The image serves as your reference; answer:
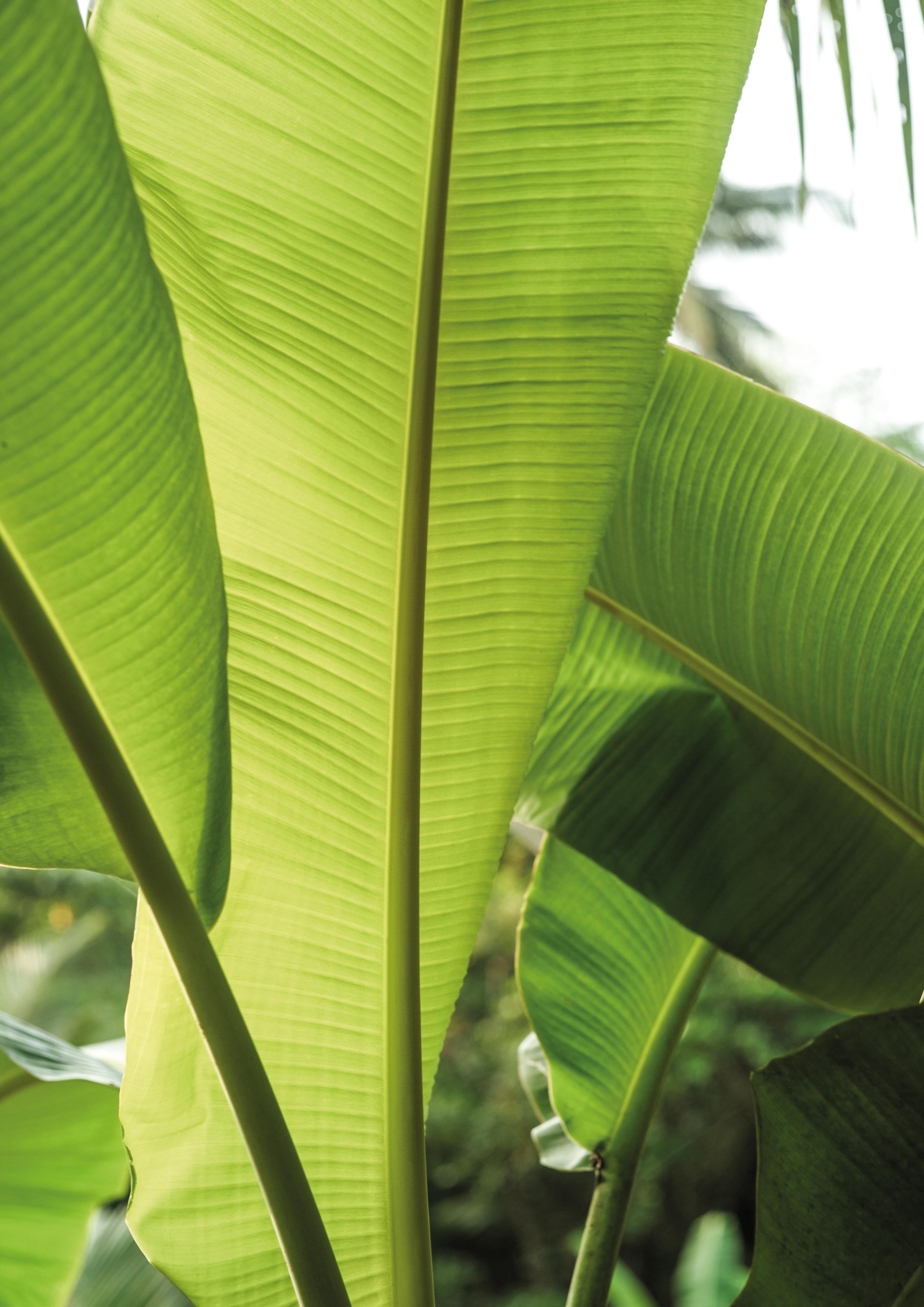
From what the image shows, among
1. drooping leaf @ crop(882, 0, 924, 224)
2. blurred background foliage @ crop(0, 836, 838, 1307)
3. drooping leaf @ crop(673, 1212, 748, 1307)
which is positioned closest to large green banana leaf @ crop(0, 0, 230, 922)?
drooping leaf @ crop(882, 0, 924, 224)

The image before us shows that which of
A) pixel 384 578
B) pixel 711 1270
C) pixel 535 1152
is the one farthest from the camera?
pixel 535 1152

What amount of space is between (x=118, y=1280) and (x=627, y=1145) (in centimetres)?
50

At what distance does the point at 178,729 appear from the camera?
1.09ft

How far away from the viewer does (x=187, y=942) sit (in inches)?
13.3

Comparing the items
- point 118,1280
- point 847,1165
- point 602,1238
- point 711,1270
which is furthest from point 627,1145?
point 711,1270

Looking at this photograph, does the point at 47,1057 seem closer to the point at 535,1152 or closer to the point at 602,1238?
the point at 602,1238

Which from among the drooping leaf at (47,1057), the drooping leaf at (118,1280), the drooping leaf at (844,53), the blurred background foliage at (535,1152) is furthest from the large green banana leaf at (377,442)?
the blurred background foliage at (535,1152)

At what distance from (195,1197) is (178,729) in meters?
0.25

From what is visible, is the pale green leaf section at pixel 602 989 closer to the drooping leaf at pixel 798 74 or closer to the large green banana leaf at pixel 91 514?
the large green banana leaf at pixel 91 514

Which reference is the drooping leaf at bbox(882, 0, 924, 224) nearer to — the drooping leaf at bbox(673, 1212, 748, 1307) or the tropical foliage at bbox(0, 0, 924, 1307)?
the tropical foliage at bbox(0, 0, 924, 1307)

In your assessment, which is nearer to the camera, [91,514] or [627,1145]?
[91,514]

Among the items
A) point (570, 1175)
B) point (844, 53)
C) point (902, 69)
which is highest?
Answer: point (844, 53)

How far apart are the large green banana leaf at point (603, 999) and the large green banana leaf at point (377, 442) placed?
0.53ft

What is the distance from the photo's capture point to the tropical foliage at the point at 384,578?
0.30 meters
